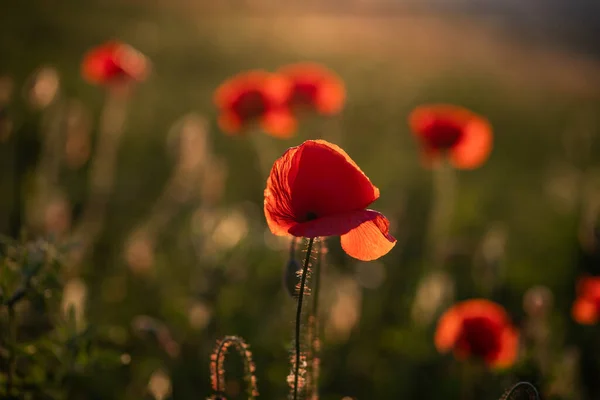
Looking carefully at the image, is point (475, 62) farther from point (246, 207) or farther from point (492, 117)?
point (246, 207)

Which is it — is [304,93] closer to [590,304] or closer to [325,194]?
[590,304]

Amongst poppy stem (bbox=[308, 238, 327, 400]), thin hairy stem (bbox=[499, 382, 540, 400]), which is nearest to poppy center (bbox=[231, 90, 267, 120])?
poppy stem (bbox=[308, 238, 327, 400])

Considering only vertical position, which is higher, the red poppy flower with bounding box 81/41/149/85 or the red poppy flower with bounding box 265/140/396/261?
the red poppy flower with bounding box 81/41/149/85

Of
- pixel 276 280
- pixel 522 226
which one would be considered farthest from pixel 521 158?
pixel 276 280

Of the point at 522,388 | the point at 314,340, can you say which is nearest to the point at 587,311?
the point at 522,388

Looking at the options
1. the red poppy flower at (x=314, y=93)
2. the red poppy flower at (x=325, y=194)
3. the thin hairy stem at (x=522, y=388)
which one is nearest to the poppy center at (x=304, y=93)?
the red poppy flower at (x=314, y=93)

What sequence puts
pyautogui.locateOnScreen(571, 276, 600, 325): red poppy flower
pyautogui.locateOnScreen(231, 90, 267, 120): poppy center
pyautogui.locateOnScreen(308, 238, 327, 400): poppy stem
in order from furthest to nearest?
→ 1. pyautogui.locateOnScreen(231, 90, 267, 120): poppy center
2. pyautogui.locateOnScreen(571, 276, 600, 325): red poppy flower
3. pyautogui.locateOnScreen(308, 238, 327, 400): poppy stem

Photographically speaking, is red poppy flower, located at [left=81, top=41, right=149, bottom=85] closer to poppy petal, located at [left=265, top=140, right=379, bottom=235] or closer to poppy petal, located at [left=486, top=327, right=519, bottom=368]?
poppy petal, located at [left=265, top=140, right=379, bottom=235]
